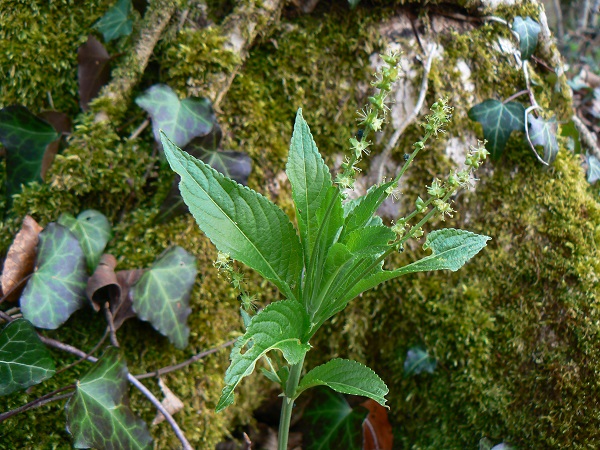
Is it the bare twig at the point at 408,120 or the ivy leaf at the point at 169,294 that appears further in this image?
the bare twig at the point at 408,120

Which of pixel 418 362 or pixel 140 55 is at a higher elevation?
pixel 140 55

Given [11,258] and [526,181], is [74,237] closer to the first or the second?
[11,258]

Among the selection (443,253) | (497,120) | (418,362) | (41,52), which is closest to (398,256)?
(418,362)

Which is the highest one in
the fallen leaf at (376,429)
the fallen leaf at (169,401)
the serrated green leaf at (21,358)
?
the serrated green leaf at (21,358)

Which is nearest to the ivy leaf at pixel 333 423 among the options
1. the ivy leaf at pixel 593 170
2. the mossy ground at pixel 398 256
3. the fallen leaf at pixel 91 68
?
the mossy ground at pixel 398 256

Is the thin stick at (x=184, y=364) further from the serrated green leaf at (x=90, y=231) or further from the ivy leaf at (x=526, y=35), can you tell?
the ivy leaf at (x=526, y=35)

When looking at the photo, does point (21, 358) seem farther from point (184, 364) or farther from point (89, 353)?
point (184, 364)
